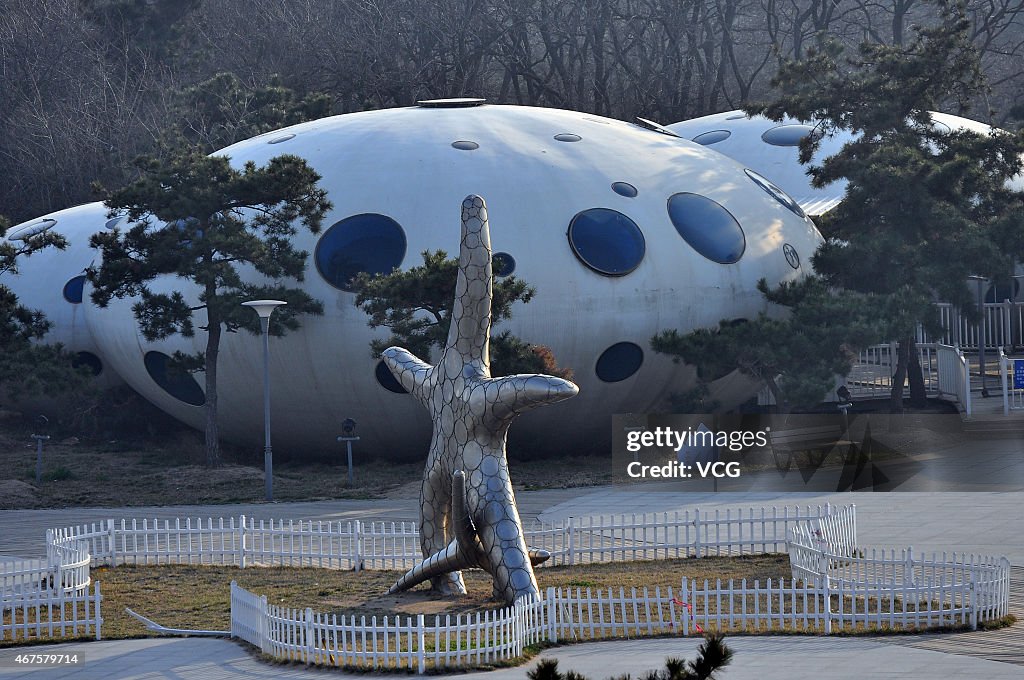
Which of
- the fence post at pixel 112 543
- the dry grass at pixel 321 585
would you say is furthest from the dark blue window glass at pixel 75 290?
the dry grass at pixel 321 585

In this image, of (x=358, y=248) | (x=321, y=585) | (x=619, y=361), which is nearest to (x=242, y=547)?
(x=321, y=585)

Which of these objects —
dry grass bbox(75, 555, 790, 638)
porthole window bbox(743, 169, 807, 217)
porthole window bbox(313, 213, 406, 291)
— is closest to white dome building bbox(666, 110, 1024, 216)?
porthole window bbox(743, 169, 807, 217)

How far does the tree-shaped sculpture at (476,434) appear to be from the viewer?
14453mm

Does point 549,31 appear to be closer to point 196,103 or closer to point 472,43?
point 472,43

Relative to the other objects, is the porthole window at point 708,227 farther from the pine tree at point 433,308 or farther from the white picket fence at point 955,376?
the white picket fence at point 955,376

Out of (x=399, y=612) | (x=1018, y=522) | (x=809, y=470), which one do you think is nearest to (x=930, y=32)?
(x=809, y=470)

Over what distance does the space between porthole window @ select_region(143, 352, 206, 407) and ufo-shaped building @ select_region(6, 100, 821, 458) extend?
0.14 ft

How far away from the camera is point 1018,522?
1983 centimetres

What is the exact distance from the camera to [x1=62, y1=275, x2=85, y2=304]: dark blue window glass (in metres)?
35.6

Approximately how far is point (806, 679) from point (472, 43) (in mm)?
50182

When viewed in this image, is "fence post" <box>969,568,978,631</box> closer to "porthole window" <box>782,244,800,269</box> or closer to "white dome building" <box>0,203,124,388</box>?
"porthole window" <box>782,244,800,269</box>

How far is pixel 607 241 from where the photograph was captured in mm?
28375

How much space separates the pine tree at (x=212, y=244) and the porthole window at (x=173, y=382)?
2.10 meters

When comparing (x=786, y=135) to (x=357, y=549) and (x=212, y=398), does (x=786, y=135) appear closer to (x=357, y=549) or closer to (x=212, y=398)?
(x=212, y=398)
